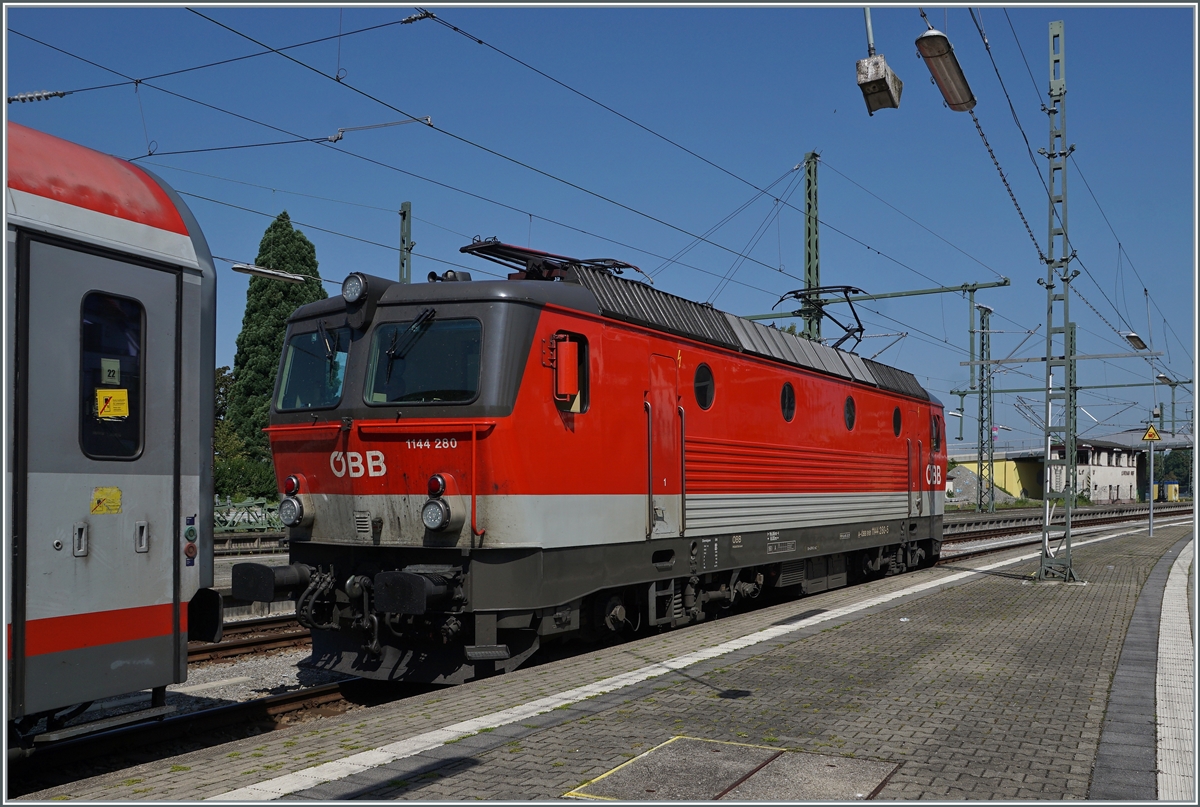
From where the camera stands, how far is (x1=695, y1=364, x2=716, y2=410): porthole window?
11.0 metres

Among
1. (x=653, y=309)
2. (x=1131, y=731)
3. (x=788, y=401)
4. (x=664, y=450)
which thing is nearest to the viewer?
(x=1131, y=731)

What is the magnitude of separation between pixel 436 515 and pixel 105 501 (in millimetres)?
2927

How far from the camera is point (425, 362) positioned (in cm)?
865

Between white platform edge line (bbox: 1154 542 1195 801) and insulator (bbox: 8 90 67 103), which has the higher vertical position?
insulator (bbox: 8 90 67 103)

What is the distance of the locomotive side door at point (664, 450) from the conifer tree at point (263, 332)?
30327 mm

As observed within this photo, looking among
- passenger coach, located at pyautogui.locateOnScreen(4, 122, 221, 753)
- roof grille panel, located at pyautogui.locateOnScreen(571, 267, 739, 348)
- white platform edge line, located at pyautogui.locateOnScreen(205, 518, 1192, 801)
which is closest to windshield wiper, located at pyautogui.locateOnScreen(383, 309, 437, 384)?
roof grille panel, located at pyautogui.locateOnScreen(571, 267, 739, 348)

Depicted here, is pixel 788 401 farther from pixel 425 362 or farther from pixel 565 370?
pixel 425 362

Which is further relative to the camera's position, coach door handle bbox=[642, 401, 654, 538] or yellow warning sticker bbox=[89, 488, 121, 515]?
coach door handle bbox=[642, 401, 654, 538]

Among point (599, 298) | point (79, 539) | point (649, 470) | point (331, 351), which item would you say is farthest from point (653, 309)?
point (79, 539)

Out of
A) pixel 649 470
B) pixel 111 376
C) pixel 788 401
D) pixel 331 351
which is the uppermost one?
pixel 331 351

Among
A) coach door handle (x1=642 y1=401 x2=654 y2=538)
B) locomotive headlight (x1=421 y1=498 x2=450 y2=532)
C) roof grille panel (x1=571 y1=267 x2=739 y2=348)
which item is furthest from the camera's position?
coach door handle (x1=642 y1=401 x2=654 y2=538)

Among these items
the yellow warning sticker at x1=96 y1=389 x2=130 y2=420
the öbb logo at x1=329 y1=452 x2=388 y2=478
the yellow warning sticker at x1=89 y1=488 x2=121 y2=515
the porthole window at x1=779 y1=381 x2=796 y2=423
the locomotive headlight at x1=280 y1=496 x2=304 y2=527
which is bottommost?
the locomotive headlight at x1=280 y1=496 x2=304 y2=527

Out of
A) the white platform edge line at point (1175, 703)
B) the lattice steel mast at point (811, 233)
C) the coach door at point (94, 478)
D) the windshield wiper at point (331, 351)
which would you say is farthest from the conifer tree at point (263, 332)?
the coach door at point (94, 478)

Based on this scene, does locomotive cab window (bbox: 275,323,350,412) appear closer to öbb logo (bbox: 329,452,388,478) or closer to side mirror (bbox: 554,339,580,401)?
öbb logo (bbox: 329,452,388,478)
